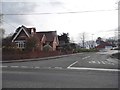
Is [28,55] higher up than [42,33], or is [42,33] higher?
[42,33]

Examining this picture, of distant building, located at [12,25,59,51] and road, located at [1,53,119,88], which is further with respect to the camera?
distant building, located at [12,25,59,51]

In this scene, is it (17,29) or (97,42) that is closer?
(17,29)

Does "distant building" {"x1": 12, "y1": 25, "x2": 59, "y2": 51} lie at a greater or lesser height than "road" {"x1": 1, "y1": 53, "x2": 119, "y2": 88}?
greater

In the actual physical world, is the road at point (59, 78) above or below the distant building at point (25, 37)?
below

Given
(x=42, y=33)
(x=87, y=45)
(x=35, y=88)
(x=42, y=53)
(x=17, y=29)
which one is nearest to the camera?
(x=35, y=88)

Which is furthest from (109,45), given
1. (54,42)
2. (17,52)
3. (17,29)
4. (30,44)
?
(17,52)

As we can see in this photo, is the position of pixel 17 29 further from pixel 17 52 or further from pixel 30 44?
pixel 17 52

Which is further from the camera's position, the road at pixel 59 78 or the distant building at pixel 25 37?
the distant building at pixel 25 37

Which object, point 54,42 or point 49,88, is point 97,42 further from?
point 49,88

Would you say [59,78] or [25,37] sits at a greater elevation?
[25,37]

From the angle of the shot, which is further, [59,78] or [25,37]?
[25,37]

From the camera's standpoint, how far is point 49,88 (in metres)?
10.1

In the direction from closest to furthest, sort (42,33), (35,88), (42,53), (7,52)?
(35,88)
(7,52)
(42,53)
(42,33)

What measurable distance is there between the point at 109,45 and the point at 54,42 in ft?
226
